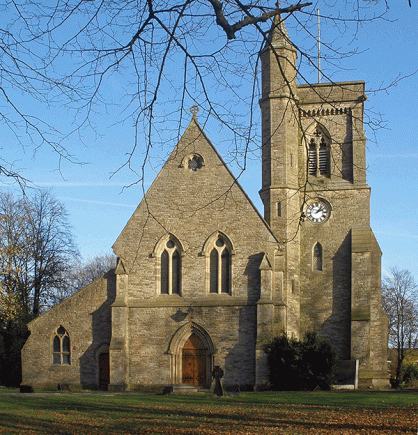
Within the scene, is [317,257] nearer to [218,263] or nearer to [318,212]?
[318,212]

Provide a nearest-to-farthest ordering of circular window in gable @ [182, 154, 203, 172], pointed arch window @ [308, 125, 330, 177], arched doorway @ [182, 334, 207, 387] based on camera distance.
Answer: arched doorway @ [182, 334, 207, 387] → circular window in gable @ [182, 154, 203, 172] → pointed arch window @ [308, 125, 330, 177]

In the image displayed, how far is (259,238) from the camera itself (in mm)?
30469

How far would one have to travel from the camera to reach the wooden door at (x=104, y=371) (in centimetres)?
3109

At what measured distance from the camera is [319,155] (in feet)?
120

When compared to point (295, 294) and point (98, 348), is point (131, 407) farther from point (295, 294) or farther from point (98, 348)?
point (295, 294)

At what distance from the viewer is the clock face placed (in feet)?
116

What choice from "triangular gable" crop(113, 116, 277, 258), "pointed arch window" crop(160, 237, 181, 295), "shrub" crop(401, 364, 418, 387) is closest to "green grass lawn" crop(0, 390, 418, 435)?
"pointed arch window" crop(160, 237, 181, 295)

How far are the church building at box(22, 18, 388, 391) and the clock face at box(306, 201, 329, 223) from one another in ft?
0.41

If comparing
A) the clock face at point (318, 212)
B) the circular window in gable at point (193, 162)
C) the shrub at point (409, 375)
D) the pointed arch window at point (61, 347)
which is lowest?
the shrub at point (409, 375)

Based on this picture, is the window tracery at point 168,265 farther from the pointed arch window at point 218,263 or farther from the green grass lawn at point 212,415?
the green grass lawn at point 212,415

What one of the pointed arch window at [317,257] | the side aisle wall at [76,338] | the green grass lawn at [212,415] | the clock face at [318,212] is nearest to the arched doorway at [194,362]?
the side aisle wall at [76,338]

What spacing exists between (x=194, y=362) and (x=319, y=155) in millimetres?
13795

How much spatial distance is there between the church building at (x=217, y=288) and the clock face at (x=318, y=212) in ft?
0.41

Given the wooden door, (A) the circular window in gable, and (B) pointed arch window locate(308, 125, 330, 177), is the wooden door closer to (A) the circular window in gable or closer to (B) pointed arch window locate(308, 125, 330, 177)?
(A) the circular window in gable
